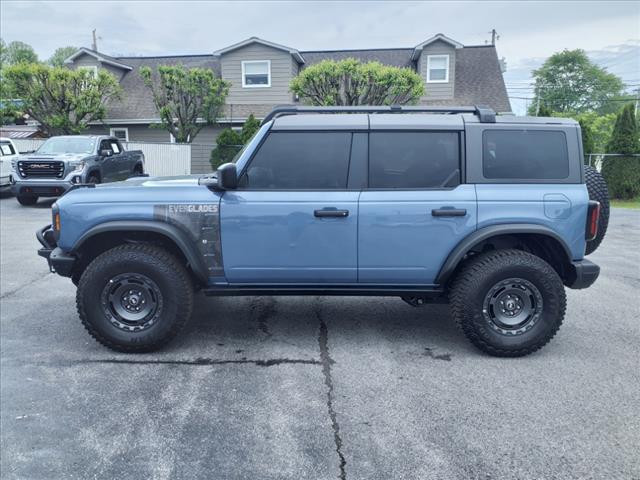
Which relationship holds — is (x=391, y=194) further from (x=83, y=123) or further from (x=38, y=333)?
(x=83, y=123)

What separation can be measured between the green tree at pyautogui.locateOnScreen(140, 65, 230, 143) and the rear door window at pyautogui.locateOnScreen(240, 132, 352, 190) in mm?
15944

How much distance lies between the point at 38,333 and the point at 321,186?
2989 mm

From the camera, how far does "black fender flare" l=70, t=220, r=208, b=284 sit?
4105mm

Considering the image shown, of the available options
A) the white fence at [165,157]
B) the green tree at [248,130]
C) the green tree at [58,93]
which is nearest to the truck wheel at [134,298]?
the green tree at [248,130]

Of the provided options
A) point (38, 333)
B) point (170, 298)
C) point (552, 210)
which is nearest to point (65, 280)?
point (38, 333)

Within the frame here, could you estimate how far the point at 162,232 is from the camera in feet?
13.4

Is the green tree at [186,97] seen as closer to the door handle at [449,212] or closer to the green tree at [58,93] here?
the green tree at [58,93]

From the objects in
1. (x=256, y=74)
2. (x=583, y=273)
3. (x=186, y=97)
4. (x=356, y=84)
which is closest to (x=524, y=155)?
(x=583, y=273)

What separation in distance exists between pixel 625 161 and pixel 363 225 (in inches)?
595

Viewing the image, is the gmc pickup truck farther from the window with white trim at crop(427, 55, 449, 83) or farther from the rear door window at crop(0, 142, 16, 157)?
the window with white trim at crop(427, 55, 449, 83)

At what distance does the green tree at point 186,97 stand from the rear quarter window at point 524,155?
1666cm

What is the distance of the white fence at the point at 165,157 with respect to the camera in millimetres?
19859

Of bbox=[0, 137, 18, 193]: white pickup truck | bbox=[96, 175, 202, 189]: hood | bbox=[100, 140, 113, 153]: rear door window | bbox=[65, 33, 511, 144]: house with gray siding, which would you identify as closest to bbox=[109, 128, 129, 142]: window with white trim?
bbox=[65, 33, 511, 144]: house with gray siding

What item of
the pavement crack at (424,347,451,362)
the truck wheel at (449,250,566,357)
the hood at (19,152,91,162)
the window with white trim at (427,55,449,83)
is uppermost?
the window with white trim at (427,55,449,83)
